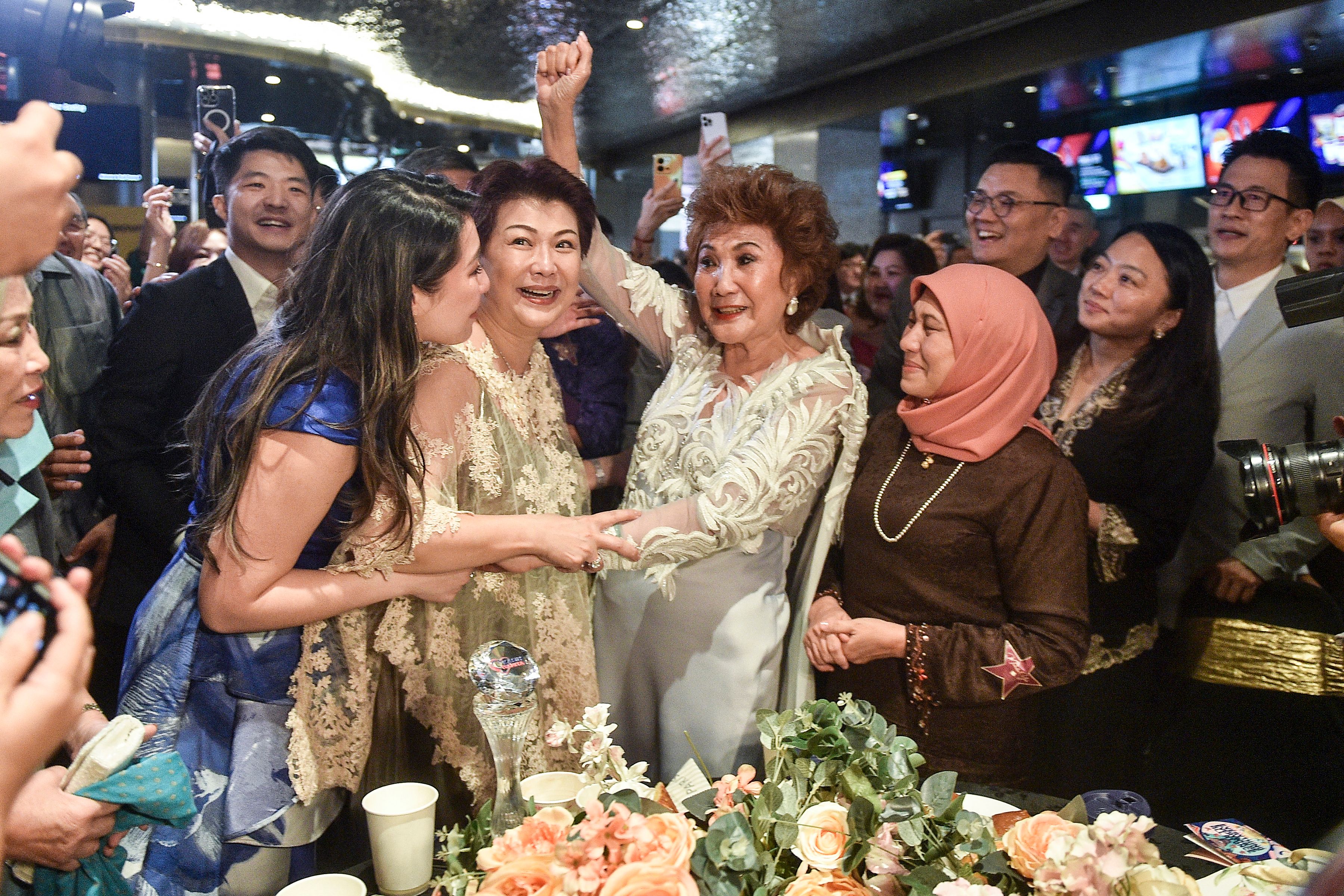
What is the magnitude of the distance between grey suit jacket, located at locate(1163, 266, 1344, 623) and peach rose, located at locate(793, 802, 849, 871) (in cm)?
181

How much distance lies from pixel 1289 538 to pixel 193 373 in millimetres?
2752

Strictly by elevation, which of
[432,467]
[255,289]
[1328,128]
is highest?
[1328,128]

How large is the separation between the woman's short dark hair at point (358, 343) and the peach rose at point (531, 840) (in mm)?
743

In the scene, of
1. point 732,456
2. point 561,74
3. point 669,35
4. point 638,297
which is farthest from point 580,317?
point 669,35

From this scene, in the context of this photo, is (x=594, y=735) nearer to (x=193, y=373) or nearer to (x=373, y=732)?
(x=373, y=732)

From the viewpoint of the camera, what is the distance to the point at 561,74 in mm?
Answer: 2215

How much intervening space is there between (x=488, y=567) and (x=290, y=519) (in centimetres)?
43

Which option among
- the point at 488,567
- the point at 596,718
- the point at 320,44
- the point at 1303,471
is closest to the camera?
the point at 596,718

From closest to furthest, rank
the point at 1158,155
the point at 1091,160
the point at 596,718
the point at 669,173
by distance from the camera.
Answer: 1. the point at 596,718
2. the point at 669,173
3. the point at 1158,155
4. the point at 1091,160

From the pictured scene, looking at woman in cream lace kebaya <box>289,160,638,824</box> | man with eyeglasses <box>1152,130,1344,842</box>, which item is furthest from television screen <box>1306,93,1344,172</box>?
woman in cream lace kebaya <box>289,160,638,824</box>

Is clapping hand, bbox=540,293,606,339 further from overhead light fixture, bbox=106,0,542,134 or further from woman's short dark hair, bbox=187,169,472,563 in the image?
woman's short dark hair, bbox=187,169,472,563

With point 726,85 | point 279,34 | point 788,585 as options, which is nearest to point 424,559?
point 788,585

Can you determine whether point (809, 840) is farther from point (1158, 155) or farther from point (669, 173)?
point (1158, 155)

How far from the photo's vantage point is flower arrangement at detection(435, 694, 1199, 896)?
902 mm
